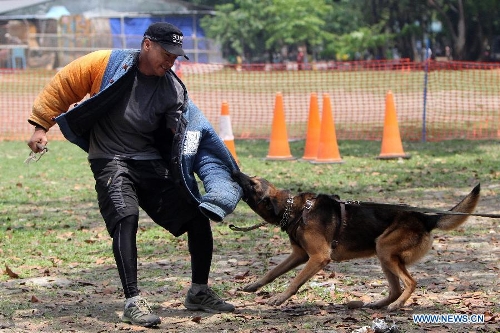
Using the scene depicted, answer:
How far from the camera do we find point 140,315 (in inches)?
199

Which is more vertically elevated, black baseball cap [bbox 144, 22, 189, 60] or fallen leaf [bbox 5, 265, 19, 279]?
black baseball cap [bbox 144, 22, 189, 60]

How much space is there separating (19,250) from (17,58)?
41646 mm

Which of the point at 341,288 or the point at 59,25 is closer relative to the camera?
the point at 341,288

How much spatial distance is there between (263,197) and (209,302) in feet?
2.50

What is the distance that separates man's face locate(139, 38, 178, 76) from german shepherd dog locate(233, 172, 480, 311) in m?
0.86

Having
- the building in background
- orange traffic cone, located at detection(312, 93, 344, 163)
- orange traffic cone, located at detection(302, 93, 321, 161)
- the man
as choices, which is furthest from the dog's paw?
the building in background

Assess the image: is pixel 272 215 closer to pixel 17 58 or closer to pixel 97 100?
pixel 97 100

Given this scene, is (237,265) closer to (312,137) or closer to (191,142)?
(191,142)

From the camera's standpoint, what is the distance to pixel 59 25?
49062 mm

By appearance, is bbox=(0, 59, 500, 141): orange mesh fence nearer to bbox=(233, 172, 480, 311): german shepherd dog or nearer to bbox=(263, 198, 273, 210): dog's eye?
bbox=(233, 172, 480, 311): german shepherd dog

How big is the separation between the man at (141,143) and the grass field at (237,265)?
1.62 feet

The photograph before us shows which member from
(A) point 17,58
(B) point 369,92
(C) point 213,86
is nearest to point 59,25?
(A) point 17,58

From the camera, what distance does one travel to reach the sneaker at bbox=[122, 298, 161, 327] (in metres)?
5.04

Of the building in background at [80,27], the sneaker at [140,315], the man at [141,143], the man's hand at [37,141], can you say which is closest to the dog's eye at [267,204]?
the man at [141,143]
